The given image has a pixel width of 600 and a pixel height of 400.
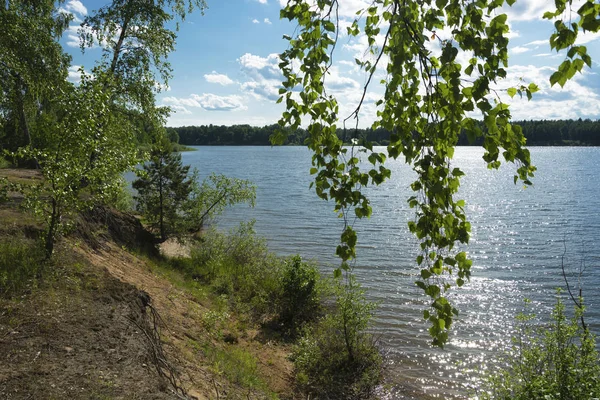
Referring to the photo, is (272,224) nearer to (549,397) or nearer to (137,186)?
(137,186)

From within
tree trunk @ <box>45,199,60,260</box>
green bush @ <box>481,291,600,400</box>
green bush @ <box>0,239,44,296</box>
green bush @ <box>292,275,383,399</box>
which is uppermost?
tree trunk @ <box>45,199,60,260</box>

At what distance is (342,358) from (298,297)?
3.12 meters

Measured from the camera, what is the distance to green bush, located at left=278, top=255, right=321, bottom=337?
1328 cm

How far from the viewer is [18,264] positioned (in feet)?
23.9

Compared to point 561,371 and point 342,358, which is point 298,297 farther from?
point 561,371

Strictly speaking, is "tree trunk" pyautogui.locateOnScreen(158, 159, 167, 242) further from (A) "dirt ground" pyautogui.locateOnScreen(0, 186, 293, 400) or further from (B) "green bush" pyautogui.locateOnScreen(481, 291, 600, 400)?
(B) "green bush" pyautogui.locateOnScreen(481, 291, 600, 400)

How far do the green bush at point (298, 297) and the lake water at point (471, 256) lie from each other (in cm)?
211

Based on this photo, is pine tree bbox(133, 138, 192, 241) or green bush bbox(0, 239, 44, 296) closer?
green bush bbox(0, 239, 44, 296)

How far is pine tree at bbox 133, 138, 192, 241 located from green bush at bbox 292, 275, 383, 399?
29.0ft

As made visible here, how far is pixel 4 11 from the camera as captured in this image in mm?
11078

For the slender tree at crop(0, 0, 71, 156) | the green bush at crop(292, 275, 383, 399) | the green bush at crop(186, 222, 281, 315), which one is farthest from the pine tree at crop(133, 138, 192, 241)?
the green bush at crop(292, 275, 383, 399)

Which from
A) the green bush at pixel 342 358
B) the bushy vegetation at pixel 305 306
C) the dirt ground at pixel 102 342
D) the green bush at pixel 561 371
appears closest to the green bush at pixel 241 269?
the bushy vegetation at pixel 305 306

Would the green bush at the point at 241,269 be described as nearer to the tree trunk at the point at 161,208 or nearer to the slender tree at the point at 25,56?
the tree trunk at the point at 161,208

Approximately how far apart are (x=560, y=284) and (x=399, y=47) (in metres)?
18.4
